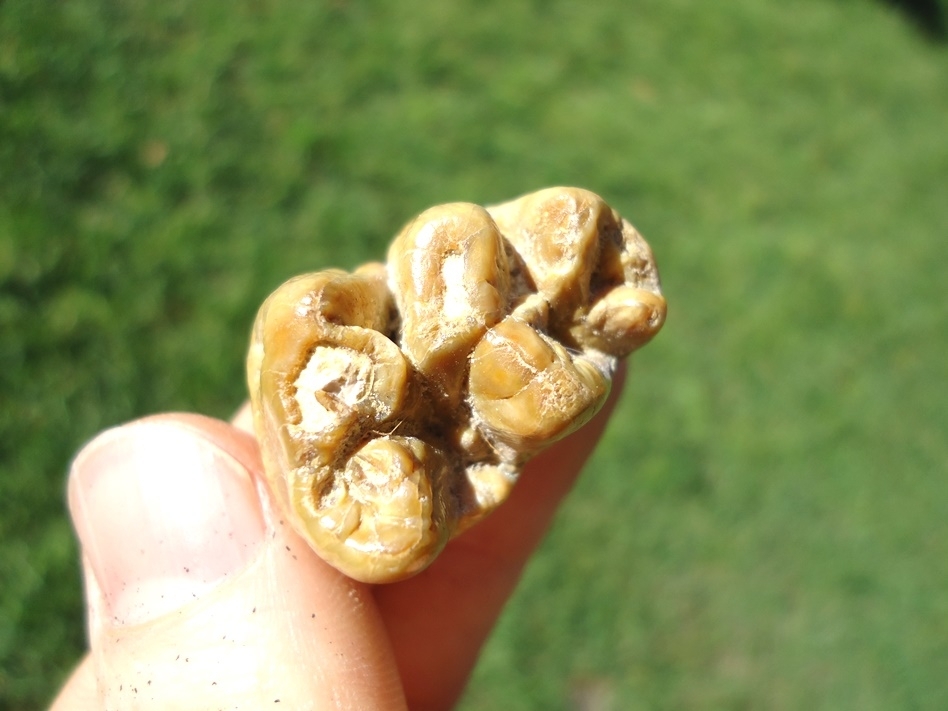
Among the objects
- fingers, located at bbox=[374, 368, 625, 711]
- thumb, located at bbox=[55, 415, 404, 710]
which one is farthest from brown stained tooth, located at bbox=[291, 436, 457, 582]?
fingers, located at bbox=[374, 368, 625, 711]

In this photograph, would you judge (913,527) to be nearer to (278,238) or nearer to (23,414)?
(278,238)

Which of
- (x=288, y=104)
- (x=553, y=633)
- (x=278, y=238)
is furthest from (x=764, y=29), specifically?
(x=553, y=633)

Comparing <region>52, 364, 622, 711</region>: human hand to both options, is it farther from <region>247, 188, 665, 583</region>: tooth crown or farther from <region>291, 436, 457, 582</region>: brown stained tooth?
<region>291, 436, 457, 582</region>: brown stained tooth

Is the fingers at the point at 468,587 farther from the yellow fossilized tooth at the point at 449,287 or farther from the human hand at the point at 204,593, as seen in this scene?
the yellow fossilized tooth at the point at 449,287

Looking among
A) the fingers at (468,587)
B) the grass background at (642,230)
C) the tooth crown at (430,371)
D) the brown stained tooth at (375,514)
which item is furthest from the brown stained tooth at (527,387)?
the grass background at (642,230)

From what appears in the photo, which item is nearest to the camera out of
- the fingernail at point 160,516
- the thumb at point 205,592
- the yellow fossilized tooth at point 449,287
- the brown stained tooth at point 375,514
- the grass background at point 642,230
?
the brown stained tooth at point 375,514
